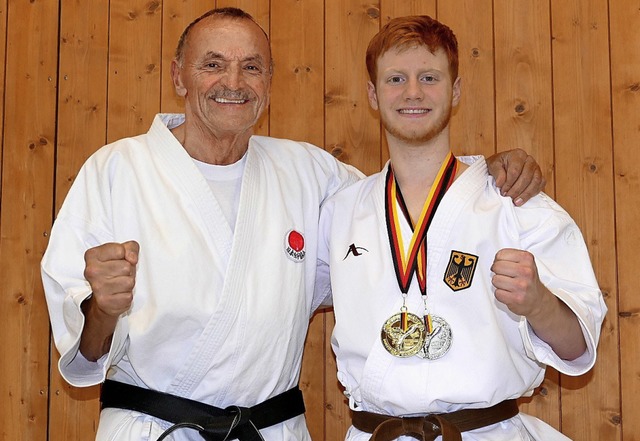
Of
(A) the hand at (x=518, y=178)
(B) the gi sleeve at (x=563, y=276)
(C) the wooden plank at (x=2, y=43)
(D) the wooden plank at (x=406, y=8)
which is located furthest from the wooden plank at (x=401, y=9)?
(C) the wooden plank at (x=2, y=43)

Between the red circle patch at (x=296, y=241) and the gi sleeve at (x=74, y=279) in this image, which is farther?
the red circle patch at (x=296, y=241)

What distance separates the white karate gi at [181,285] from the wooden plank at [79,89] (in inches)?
34.1

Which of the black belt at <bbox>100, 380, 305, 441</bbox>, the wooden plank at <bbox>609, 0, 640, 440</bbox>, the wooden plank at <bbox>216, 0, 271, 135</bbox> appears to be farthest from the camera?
the wooden plank at <bbox>216, 0, 271, 135</bbox>

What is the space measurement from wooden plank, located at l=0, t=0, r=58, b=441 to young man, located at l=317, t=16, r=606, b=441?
150cm

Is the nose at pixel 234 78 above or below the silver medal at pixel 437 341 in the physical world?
above

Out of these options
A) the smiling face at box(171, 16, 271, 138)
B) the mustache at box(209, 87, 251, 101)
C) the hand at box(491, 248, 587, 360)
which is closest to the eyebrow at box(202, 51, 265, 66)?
the smiling face at box(171, 16, 271, 138)

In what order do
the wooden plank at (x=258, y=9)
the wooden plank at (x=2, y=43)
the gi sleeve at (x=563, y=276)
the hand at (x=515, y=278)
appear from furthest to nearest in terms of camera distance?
the wooden plank at (x=2, y=43), the wooden plank at (x=258, y=9), the gi sleeve at (x=563, y=276), the hand at (x=515, y=278)

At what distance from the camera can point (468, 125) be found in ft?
11.3

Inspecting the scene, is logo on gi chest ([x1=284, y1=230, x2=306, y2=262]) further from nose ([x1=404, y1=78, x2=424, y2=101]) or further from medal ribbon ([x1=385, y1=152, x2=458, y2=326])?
nose ([x1=404, y1=78, x2=424, y2=101])

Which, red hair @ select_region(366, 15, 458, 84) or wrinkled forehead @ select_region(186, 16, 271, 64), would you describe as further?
wrinkled forehead @ select_region(186, 16, 271, 64)

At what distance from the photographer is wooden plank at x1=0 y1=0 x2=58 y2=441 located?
11.7ft

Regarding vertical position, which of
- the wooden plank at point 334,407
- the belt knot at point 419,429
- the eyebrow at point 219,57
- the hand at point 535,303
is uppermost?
the eyebrow at point 219,57

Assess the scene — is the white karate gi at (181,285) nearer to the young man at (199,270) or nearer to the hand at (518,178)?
the young man at (199,270)

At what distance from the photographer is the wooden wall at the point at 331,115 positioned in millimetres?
3287
